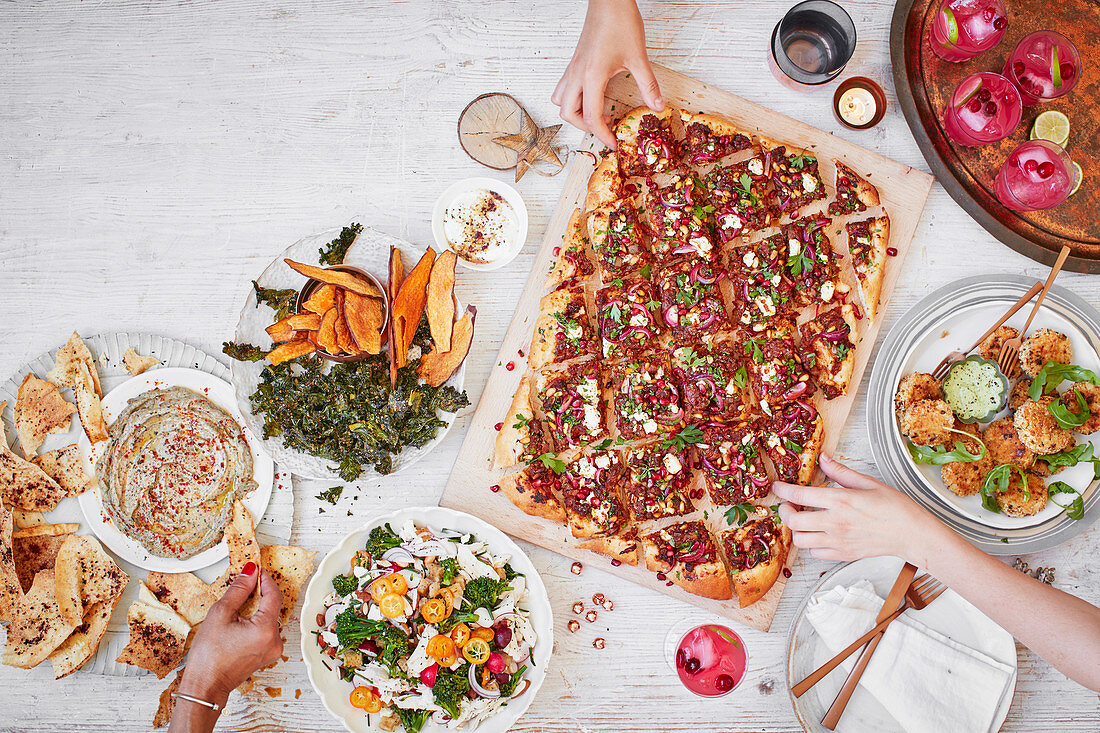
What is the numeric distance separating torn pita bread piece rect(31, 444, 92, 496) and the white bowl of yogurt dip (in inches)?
105

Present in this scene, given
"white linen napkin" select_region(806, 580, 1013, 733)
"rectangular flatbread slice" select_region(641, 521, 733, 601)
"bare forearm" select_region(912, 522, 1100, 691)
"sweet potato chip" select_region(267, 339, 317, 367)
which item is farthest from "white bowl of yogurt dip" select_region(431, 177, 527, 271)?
"bare forearm" select_region(912, 522, 1100, 691)

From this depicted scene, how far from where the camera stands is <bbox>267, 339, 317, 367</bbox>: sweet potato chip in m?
3.71

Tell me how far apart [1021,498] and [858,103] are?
261 cm

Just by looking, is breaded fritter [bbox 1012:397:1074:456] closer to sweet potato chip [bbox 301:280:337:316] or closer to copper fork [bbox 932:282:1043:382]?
copper fork [bbox 932:282:1043:382]

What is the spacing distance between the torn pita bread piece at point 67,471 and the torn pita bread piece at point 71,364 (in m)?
0.42

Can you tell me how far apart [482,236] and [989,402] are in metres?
3.24

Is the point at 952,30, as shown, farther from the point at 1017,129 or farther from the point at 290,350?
the point at 290,350

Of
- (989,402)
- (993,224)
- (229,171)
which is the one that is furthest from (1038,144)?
(229,171)

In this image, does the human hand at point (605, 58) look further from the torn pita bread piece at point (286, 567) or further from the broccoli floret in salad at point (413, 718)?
the broccoli floret in salad at point (413, 718)

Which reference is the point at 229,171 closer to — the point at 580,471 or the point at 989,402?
the point at 580,471

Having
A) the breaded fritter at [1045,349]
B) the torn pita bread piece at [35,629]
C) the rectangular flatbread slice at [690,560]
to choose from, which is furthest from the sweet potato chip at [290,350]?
the breaded fritter at [1045,349]

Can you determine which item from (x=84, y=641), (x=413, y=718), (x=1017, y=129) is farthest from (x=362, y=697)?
(x=1017, y=129)

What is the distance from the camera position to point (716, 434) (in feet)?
13.5

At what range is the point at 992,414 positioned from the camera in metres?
3.97
